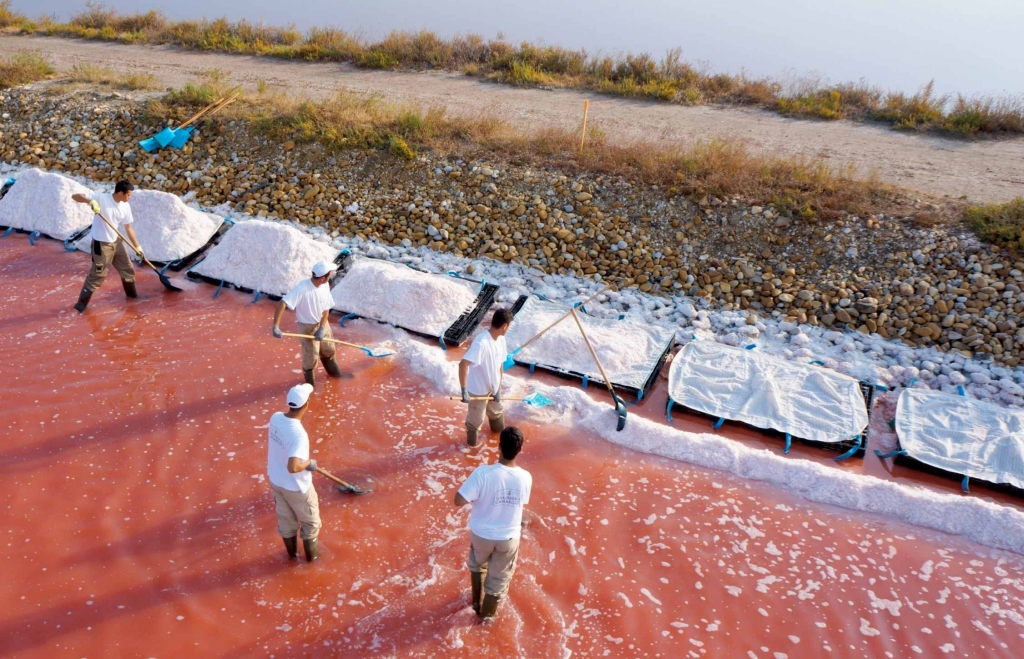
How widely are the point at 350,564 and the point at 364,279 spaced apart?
134 inches

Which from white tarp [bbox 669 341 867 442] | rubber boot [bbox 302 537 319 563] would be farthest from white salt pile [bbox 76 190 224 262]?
white tarp [bbox 669 341 867 442]

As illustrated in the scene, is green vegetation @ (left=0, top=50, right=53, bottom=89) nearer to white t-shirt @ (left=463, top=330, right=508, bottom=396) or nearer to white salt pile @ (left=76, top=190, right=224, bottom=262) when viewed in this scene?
white salt pile @ (left=76, top=190, right=224, bottom=262)

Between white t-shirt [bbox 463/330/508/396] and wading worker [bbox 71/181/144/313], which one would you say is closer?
white t-shirt [bbox 463/330/508/396]

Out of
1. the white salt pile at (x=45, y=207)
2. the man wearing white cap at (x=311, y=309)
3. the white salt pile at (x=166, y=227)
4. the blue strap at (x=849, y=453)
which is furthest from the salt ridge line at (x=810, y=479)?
the white salt pile at (x=45, y=207)

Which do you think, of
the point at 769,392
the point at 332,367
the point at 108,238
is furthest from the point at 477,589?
the point at 108,238

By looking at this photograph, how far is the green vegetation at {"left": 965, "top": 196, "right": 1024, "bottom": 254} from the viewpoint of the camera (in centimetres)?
697

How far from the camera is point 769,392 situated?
5.73 meters

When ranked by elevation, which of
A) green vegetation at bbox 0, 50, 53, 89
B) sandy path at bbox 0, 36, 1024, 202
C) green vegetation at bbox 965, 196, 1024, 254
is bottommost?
green vegetation at bbox 965, 196, 1024, 254

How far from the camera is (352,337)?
668 cm

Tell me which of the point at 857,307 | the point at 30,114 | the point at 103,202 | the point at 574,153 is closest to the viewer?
the point at 103,202

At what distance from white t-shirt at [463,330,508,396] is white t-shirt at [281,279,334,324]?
55.8 inches

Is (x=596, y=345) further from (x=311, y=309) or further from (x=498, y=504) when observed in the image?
(x=498, y=504)

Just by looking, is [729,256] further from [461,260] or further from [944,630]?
[944,630]

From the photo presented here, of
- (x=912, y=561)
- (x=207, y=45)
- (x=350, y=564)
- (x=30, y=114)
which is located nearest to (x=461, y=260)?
(x=350, y=564)
